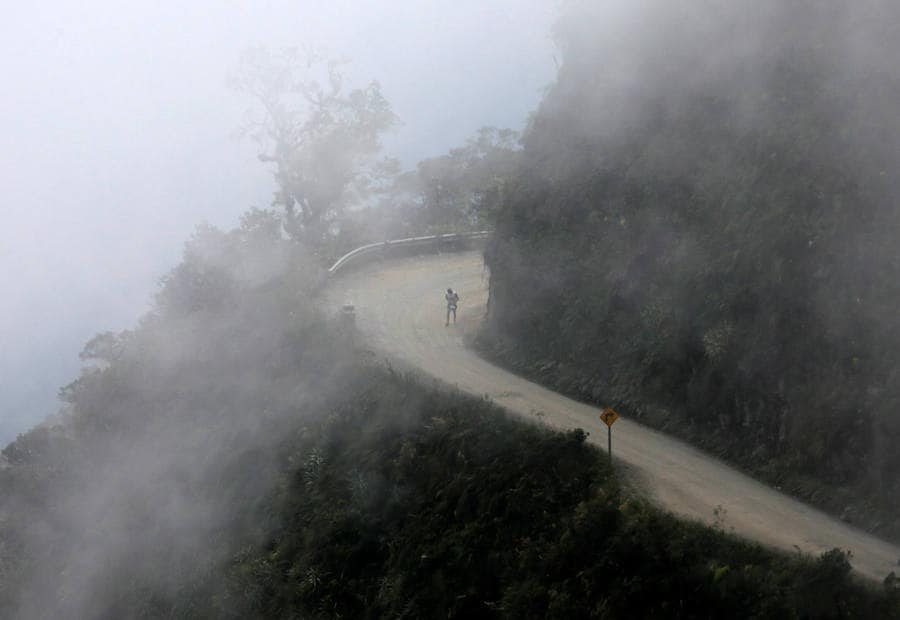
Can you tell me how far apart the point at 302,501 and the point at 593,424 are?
7.94 meters

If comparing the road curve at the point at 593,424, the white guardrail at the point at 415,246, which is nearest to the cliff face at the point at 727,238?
the road curve at the point at 593,424

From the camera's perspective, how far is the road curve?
44.4 ft

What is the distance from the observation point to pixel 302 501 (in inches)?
824

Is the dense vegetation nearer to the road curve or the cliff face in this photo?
the road curve

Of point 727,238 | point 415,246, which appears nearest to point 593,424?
point 727,238

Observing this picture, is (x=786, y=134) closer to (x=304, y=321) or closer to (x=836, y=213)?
(x=836, y=213)

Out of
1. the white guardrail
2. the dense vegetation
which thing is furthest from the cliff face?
the white guardrail

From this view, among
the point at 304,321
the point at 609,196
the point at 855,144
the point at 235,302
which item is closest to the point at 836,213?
the point at 855,144

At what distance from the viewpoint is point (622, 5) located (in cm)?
2683

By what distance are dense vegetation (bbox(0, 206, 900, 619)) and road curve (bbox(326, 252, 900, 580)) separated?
101 centimetres

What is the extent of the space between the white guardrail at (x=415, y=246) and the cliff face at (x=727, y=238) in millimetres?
12429

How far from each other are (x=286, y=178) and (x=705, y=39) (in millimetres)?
27173

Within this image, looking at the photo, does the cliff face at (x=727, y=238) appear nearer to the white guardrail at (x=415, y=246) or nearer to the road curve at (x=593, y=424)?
the road curve at (x=593, y=424)

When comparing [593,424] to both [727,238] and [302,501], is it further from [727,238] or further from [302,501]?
[302,501]
